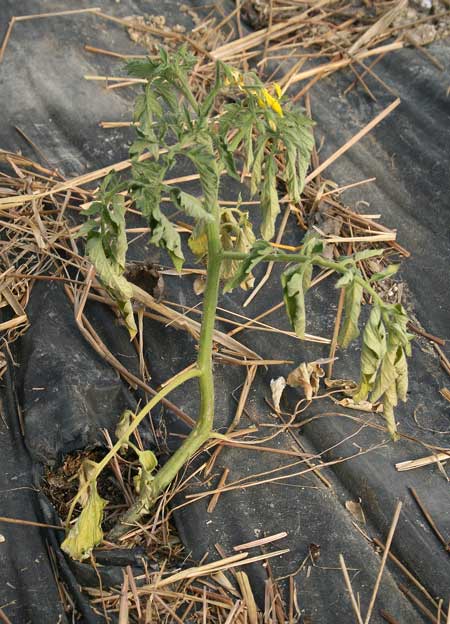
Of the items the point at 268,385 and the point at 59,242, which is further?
the point at 59,242

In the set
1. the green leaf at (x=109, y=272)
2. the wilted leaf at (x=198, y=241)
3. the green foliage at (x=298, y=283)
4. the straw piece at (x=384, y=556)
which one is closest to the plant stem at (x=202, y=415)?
the wilted leaf at (x=198, y=241)

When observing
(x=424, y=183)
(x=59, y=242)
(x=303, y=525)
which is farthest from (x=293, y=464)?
(x=424, y=183)

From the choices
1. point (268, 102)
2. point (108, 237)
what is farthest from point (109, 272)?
point (268, 102)

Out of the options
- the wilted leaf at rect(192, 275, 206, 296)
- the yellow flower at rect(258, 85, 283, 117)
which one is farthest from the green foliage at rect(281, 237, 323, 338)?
the wilted leaf at rect(192, 275, 206, 296)

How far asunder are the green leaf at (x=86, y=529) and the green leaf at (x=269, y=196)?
2.66 ft

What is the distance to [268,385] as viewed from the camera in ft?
8.91

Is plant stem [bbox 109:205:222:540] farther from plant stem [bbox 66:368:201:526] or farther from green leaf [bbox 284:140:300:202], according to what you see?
green leaf [bbox 284:140:300:202]

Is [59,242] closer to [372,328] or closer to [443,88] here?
[372,328]

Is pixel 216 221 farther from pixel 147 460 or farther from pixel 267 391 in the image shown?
pixel 267 391

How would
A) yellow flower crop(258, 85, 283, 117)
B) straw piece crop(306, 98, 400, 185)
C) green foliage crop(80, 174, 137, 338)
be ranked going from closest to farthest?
green foliage crop(80, 174, 137, 338), yellow flower crop(258, 85, 283, 117), straw piece crop(306, 98, 400, 185)

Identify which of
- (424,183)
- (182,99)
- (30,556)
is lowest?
(30,556)

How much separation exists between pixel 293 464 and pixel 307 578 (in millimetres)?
375

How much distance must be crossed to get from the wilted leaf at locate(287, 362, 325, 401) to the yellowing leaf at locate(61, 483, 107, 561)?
829 millimetres

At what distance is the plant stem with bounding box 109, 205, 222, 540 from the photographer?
7.00ft
